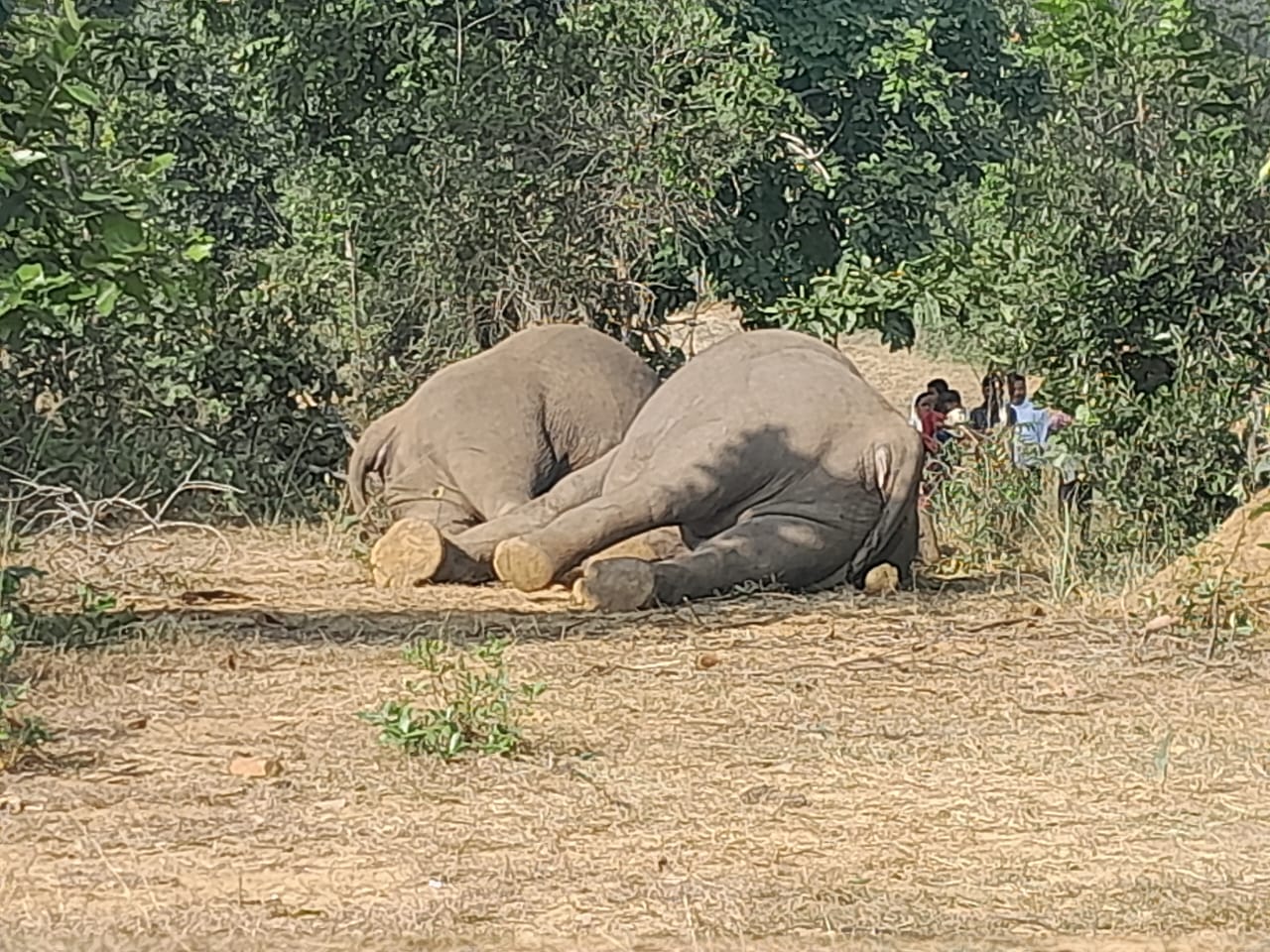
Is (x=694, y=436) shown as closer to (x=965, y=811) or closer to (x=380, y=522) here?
(x=380, y=522)

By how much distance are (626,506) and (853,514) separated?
3.93 feet

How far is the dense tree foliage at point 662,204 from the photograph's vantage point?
13.0 meters

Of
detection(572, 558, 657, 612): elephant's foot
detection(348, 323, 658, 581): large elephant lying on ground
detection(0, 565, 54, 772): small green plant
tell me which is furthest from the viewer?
detection(348, 323, 658, 581): large elephant lying on ground

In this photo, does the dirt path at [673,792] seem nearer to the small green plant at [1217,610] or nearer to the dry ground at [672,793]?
the dry ground at [672,793]

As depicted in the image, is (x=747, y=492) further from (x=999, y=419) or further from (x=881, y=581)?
(x=999, y=419)

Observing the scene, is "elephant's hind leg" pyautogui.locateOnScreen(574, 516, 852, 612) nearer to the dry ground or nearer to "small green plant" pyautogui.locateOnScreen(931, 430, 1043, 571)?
the dry ground

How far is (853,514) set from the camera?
39.6 feet

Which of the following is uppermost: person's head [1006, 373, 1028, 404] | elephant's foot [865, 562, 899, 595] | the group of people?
person's head [1006, 373, 1028, 404]

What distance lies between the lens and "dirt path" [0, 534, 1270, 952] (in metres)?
5.88

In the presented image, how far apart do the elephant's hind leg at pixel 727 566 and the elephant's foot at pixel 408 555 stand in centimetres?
99

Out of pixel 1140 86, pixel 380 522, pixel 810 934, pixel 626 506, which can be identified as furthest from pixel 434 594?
pixel 810 934

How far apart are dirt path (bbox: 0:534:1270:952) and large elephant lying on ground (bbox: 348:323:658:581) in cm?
253

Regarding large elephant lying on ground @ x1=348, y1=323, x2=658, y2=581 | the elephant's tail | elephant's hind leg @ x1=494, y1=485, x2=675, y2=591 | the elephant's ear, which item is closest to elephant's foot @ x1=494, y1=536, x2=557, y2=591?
elephant's hind leg @ x1=494, y1=485, x2=675, y2=591

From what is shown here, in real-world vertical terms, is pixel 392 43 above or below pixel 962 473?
above
